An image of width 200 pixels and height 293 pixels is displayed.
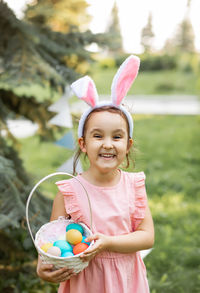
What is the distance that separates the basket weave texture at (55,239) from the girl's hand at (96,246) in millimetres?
28

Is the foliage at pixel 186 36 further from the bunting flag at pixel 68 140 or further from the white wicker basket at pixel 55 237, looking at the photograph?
the white wicker basket at pixel 55 237

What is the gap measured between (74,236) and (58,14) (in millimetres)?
2163

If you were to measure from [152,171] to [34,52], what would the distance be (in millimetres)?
Result: 3465

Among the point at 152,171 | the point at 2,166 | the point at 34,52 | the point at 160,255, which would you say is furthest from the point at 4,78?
the point at 152,171

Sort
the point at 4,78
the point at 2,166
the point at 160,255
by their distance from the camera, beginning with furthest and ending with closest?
the point at 160,255 → the point at 4,78 → the point at 2,166

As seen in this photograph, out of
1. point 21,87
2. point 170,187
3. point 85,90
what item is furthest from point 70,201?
point 170,187

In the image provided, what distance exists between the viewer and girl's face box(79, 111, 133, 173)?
158cm

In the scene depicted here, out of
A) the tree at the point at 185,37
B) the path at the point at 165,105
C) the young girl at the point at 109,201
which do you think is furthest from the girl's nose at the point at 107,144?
the tree at the point at 185,37

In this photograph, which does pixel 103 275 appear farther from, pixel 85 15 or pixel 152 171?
pixel 152 171

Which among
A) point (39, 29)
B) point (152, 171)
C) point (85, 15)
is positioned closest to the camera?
point (39, 29)

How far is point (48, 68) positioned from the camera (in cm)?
265

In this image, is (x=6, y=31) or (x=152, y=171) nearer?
(x=6, y=31)

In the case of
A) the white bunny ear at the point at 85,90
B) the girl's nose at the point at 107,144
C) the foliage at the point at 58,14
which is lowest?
the girl's nose at the point at 107,144

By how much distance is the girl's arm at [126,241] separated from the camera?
1.50 metres
